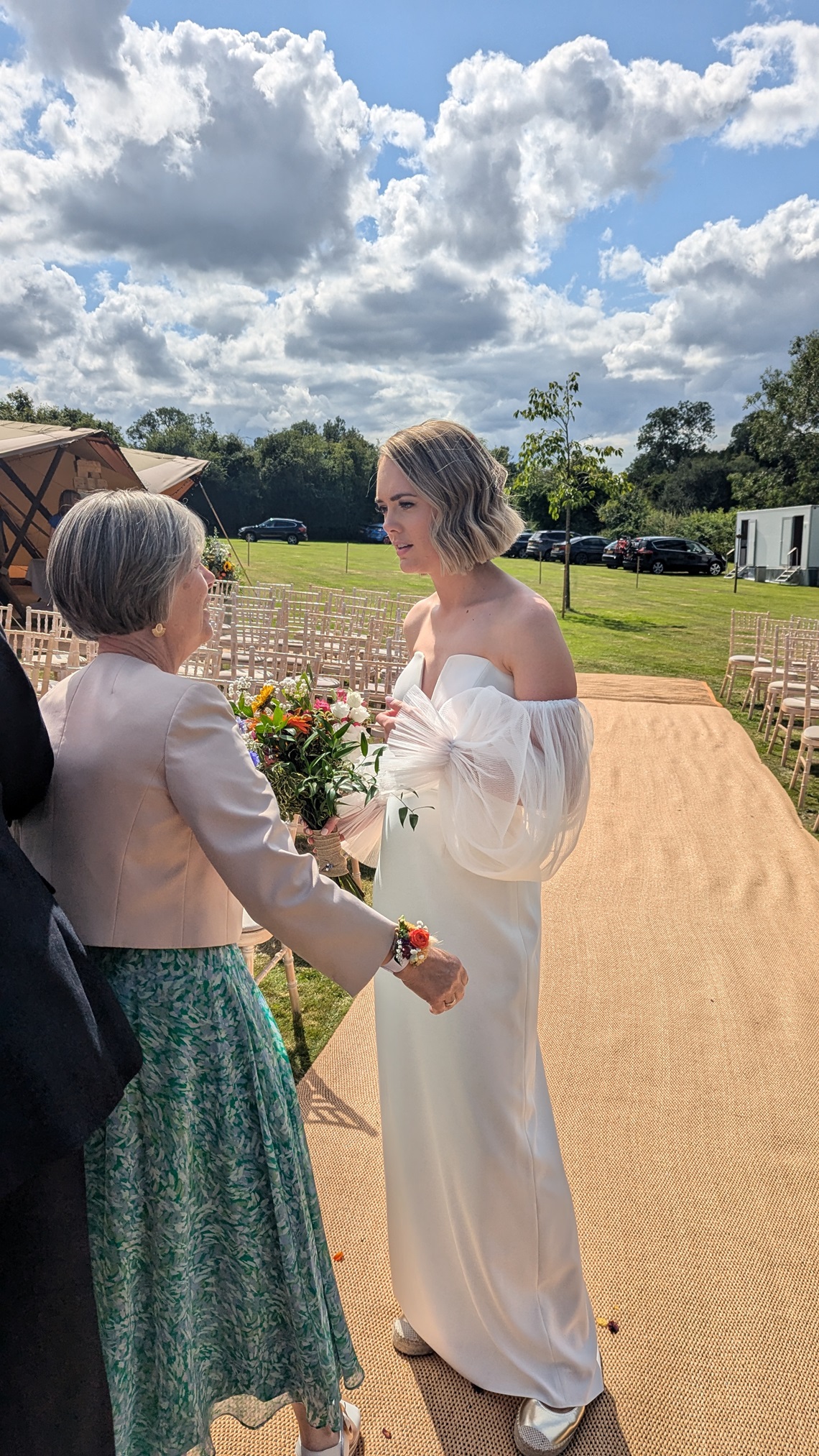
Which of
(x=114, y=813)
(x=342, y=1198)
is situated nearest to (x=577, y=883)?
(x=342, y=1198)

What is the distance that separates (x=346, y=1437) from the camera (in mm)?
2260

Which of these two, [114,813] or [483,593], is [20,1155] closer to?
[114,813]

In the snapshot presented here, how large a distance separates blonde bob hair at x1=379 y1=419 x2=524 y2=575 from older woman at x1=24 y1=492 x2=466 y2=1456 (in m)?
0.67

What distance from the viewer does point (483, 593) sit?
2418 millimetres

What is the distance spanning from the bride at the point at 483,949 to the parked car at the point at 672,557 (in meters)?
34.1

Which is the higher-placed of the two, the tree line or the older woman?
the tree line

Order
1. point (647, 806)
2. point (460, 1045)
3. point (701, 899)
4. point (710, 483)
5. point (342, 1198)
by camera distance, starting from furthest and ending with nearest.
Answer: point (710, 483) → point (647, 806) → point (701, 899) → point (342, 1198) → point (460, 1045)

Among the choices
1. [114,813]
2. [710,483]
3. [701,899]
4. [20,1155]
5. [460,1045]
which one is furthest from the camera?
[710,483]

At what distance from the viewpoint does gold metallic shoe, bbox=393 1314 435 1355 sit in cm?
255

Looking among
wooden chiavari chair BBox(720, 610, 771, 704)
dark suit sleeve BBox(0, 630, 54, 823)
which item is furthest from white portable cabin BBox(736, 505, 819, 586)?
dark suit sleeve BBox(0, 630, 54, 823)

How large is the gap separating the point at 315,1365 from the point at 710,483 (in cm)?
6951

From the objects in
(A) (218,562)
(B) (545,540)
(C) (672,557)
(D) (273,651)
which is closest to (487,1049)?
(D) (273,651)

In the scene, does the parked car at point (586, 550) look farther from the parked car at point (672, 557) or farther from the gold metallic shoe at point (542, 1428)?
the gold metallic shoe at point (542, 1428)

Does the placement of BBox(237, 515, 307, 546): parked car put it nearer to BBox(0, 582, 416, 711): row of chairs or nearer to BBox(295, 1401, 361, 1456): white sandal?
BBox(0, 582, 416, 711): row of chairs
